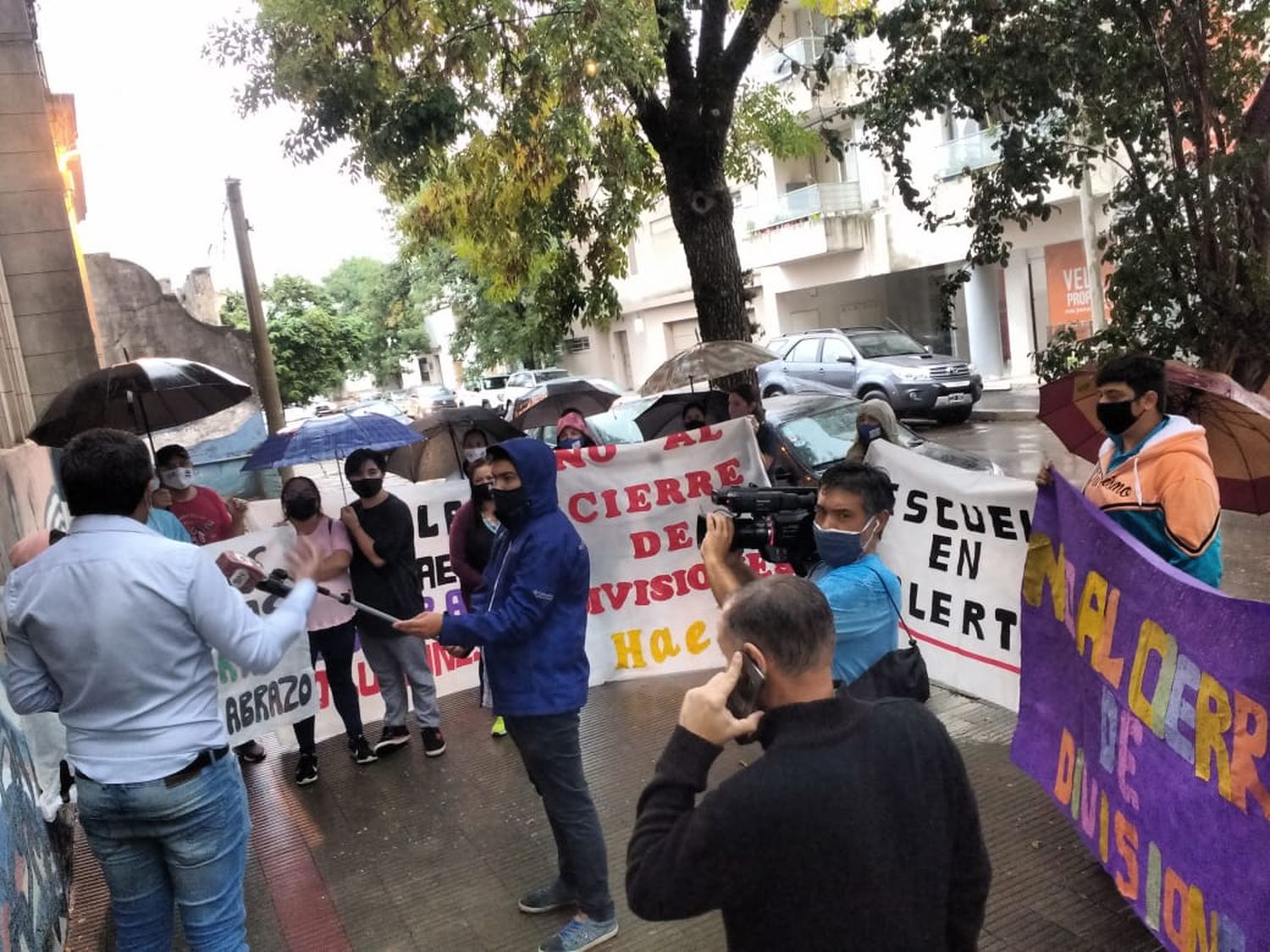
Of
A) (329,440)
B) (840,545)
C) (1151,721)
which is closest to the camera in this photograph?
(840,545)

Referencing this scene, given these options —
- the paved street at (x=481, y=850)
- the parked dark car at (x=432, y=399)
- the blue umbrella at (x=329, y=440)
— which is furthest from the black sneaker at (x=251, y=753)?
the parked dark car at (x=432, y=399)

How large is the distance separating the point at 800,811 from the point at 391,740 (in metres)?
4.45

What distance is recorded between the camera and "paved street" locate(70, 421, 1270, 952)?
11.8 feet

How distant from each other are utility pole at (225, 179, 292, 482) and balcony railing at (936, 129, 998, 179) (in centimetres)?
1398

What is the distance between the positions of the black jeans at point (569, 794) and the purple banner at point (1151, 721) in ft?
5.63

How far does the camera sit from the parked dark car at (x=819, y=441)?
320 inches

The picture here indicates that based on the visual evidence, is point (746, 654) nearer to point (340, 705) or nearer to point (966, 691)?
point (966, 691)

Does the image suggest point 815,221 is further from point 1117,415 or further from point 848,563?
point 848,563

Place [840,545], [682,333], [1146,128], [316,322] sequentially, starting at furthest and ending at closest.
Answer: [682,333], [316,322], [1146,128], [840,545]

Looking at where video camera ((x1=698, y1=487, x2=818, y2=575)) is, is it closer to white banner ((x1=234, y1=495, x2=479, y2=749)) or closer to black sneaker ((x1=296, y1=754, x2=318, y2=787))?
black sneaker ((x1=296, y1=754, x2=318, y2=787))

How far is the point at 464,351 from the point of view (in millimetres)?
37562

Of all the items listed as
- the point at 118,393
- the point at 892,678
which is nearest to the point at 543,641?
the point at 892,678

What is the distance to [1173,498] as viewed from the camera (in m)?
3.31

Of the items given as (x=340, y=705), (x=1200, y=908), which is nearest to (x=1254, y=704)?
(x=1200, y=908)
